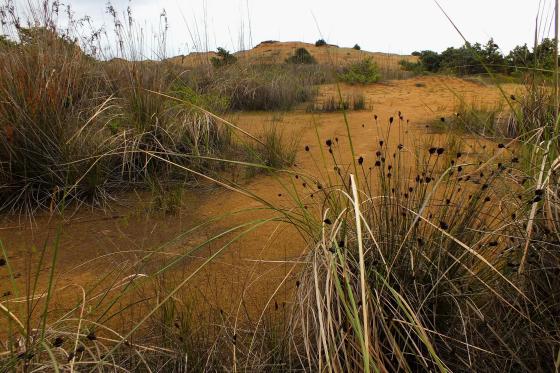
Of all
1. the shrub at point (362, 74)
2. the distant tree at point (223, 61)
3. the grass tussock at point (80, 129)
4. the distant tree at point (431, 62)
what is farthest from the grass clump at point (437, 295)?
the distant tree at point (431, 62)

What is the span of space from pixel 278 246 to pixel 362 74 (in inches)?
423

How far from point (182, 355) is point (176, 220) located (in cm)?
170

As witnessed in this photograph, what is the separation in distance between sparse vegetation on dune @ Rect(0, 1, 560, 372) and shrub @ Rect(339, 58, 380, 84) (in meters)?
6.35

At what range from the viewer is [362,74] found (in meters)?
12.6

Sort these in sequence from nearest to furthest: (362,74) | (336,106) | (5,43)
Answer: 1. (5,43)
2. (336,106)
3. (362,74)

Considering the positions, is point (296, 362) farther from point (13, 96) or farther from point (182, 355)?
point (13, 96)

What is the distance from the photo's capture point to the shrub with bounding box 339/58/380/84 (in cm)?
1222

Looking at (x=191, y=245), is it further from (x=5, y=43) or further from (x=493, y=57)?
(x=5, y=43)

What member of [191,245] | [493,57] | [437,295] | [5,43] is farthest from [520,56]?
[5,43]

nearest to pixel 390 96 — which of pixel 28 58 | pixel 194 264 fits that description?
pixel 28 58

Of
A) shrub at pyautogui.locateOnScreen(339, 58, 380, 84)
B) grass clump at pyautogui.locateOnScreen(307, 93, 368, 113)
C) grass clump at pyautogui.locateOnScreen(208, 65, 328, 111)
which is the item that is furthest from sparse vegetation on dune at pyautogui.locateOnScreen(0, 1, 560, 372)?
shrub at pyautogui.locateOnScreen(339, 58, 380, 84)

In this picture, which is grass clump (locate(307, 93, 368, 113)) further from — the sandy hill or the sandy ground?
the sandy ground

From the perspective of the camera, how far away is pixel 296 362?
163cm

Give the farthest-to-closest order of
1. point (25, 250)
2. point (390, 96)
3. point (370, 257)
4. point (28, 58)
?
point (390, 96) → point (28, 58) → point (25, 250) → point (370, 257)
